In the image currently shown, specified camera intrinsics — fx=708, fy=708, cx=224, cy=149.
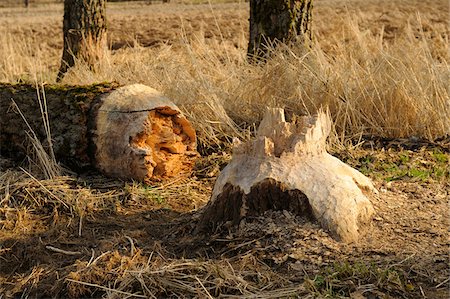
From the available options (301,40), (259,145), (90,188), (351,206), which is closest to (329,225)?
(351,206)

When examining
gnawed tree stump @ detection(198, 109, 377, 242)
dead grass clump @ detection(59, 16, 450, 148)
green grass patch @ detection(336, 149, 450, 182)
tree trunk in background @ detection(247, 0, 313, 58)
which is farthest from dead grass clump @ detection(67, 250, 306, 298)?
tree trunk in background @ detection(247, 0, 313, 58)

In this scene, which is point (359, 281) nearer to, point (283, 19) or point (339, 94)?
point (339, 94)

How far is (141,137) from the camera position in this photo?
4566 mm

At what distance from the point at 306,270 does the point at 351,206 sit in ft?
1.68

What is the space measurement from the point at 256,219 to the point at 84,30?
495cm

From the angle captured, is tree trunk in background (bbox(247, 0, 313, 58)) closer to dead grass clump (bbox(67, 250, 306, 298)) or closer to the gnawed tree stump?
the gnawed tree stump

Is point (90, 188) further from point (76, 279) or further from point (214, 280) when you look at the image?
point (214, 280)

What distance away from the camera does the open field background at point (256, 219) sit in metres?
3.01

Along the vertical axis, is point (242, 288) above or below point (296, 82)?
below

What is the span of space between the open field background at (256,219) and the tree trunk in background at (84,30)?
2.67 feet

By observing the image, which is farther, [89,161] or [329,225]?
[89,161]

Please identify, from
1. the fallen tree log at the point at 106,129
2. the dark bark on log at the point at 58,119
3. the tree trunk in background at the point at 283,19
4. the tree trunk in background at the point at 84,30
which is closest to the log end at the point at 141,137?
the fallen tree log at the point at 106,129

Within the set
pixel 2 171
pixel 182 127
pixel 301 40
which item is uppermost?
pixel 301 40

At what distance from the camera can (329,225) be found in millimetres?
3350
